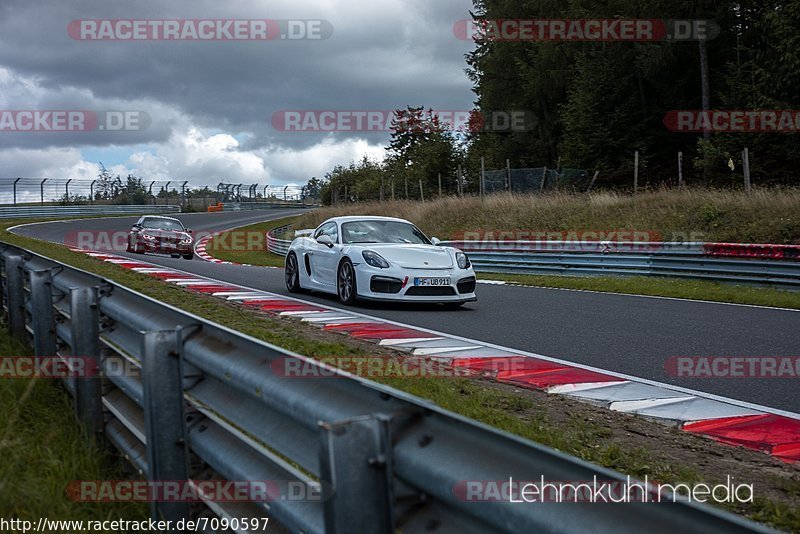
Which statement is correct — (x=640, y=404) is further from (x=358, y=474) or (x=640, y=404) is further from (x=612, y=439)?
(x=358, y=474)

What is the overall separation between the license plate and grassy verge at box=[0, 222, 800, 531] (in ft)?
12.2

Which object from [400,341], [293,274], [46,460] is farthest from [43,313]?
[293,274]

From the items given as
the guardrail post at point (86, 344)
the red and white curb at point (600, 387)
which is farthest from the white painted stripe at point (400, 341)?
the guardrail post at point (86, 344)

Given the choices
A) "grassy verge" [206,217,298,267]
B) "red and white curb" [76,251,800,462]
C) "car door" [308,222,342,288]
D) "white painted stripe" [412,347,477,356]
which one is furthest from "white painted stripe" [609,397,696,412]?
"grassy verge" [206,217,298,267]

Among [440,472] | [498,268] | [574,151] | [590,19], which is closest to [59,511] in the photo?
[440,472]

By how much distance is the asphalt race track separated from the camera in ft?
21.8

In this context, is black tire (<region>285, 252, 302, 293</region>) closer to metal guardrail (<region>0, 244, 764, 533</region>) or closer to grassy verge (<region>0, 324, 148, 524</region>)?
grassy verge (<region>0, 324, 148, 524</region>)

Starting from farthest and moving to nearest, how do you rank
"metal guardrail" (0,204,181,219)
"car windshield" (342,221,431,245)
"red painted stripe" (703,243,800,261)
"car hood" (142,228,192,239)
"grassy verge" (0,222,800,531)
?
"metal guardrail" (0,204,181,219) → "car hood" (142,228,192,239) → "red painted stripe" (703,243,800,261) → "car windshield" (342,221,431,245) → "grassy verge" (0,222,800,531)

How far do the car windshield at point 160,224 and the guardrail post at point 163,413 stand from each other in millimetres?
22093

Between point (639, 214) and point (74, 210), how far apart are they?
43.0m

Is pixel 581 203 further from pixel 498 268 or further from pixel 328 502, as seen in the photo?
pixel 328 502

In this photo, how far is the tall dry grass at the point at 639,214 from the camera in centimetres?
1883

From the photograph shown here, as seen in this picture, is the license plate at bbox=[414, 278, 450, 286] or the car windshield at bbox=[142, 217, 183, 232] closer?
the license plate at bbox=[414, 278, 450, 286]

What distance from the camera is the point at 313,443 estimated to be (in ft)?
7.31
